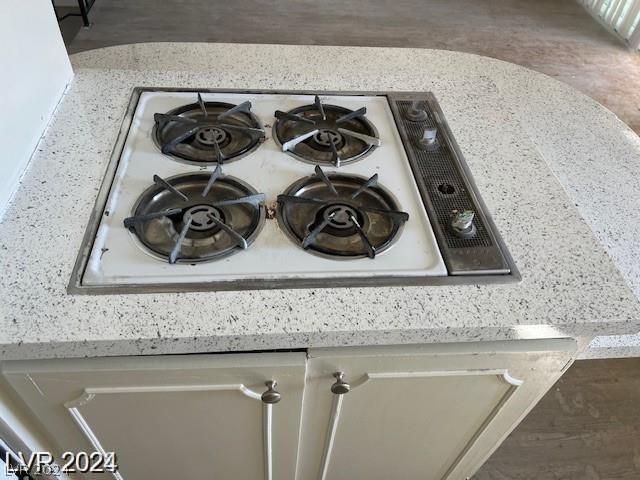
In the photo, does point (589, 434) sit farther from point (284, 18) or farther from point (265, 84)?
point (284, 18)

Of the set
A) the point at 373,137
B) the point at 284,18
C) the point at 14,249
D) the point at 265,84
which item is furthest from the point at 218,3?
the point at 14,249

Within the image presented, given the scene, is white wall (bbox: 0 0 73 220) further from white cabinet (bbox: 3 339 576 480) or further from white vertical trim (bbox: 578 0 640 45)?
white vertical trim (bbox: 578 0 640 45)

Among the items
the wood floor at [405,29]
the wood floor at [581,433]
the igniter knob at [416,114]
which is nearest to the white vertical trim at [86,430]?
the igniter knob at [416,114]

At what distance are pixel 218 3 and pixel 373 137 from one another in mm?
3237

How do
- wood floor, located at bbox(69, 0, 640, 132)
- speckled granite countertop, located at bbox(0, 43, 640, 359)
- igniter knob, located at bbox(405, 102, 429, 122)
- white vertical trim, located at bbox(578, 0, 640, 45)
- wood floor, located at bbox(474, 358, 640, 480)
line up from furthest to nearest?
white vertical trim, located at bbox(578, 0, 640, 45)
wood floor, located at bbox(69, 0, 640, 132)
wood floor, located at bbox(474, 358, 640, 480)
igniter knob, located at bbox(405, 102, 429, 122)
speckled granite countertop, located at bbox(0, 43, 640, 359)

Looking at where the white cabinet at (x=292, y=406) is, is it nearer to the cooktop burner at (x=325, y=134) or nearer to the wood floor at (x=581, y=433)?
the cooktop burner at (x=325, y=134)

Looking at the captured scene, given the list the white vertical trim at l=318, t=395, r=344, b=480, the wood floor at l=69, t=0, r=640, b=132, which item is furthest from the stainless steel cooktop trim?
the wood floor at l=69, t=0, r=640, b=132

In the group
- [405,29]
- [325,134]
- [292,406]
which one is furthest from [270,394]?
[405,29]

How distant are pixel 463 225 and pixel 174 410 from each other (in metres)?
0.61

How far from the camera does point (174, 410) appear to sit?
918 mm

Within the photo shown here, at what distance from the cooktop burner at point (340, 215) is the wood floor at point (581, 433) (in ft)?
3.53

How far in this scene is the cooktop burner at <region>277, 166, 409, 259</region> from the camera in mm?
858

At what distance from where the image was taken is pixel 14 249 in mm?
816

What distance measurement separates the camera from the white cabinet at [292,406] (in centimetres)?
82
